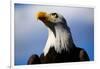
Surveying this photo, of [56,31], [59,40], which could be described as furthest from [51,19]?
[59,40]

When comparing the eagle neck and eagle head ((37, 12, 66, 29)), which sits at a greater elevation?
eagle head ((37, 12, 66, 29))

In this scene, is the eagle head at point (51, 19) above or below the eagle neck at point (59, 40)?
above

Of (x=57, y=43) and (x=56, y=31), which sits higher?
(x=56, y=31)

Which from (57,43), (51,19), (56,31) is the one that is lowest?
(57,43)

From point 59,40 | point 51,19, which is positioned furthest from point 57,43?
point 51,19

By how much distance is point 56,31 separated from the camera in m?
2.19

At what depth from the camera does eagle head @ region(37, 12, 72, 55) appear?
2.15 metres

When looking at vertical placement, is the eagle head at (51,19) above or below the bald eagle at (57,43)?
above

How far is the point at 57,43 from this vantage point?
→ 219 centimetres

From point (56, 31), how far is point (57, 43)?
14cm

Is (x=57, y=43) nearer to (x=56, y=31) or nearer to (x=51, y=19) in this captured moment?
(x=56, y=31)

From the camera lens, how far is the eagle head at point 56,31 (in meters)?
2.15
